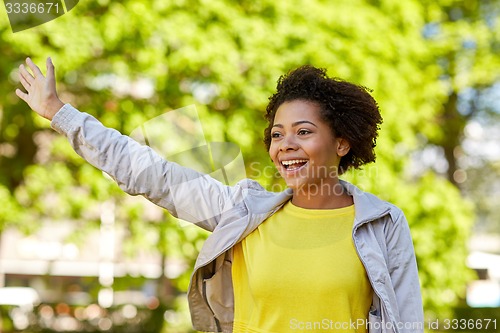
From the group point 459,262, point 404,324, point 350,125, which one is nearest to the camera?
point 404,324

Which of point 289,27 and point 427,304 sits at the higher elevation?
point 289,27

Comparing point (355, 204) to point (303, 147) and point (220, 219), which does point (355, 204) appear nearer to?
point (303, 147)

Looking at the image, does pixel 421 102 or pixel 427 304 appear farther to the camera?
pixel 421 102

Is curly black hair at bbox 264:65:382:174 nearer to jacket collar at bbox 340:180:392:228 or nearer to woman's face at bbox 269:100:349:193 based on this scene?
woman's face at bbox 269:100:349:193

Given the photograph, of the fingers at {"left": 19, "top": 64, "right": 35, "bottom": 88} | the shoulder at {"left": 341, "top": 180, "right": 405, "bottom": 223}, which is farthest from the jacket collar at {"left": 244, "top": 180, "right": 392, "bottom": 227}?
the fingers at {"left": 19, "top": 64, "right": 35, "bottom": 88}

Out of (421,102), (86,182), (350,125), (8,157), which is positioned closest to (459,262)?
(421,102)

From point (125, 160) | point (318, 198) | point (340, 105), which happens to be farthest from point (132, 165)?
point (340, 105)

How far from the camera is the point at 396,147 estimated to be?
804 centimetres

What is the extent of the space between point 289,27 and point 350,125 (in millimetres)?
5222

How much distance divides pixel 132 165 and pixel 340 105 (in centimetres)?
70

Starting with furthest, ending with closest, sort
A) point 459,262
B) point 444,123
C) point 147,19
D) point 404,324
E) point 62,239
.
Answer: point 444,123, point 459,262, point 62,239, point 147,19, point 404,324

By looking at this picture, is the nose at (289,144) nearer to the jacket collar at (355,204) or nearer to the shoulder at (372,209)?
the jacket collar at (355,204)

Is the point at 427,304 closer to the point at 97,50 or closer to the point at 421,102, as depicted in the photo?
the point at 421,102

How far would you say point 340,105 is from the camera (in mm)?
2344
